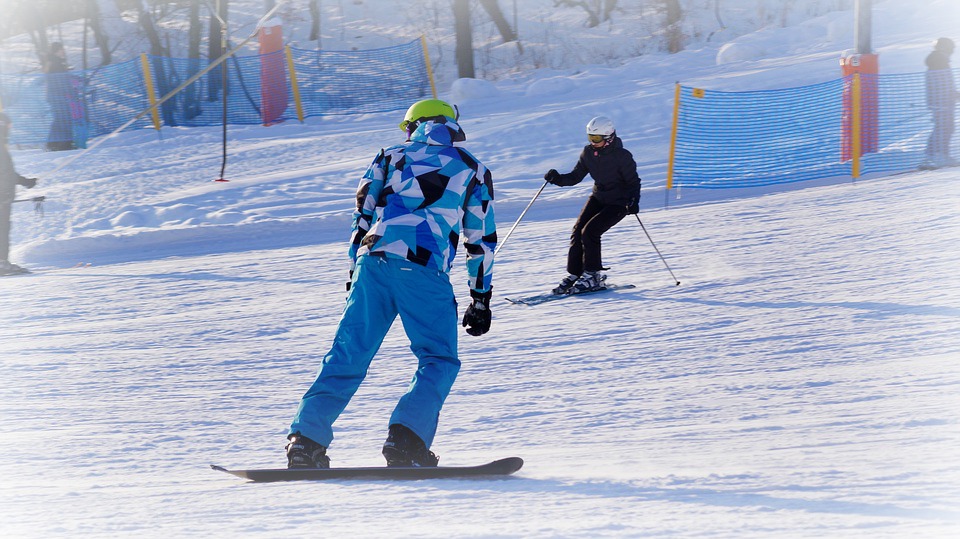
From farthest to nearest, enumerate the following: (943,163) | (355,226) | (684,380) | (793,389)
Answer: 1. (943,163)
2. (684,380)
3. (793,389)
4. (355,226)

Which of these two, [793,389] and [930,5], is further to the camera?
[930,5]

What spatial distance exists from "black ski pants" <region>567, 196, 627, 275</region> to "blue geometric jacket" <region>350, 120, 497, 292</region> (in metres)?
3.62

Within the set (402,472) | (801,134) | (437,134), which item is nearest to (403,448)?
(402,472)

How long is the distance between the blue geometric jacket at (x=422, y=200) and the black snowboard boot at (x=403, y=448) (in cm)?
71

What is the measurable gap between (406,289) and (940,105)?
A: 9.48 metres

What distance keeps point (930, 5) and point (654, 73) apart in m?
5.94

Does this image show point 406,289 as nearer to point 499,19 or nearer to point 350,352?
point 350,352

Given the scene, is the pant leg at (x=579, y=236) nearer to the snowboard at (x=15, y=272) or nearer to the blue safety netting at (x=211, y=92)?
the snowboard at (x=15, y=272)

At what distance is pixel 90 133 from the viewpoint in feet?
63.7

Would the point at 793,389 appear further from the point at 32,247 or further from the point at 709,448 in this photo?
the point at 32,247

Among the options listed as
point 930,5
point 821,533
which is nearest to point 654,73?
point 930,5

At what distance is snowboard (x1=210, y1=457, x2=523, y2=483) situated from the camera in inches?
160

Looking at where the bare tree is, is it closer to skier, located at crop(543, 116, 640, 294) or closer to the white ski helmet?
skier, located at crop(543, 116, 640, 294)

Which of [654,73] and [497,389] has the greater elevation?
[654,73]
